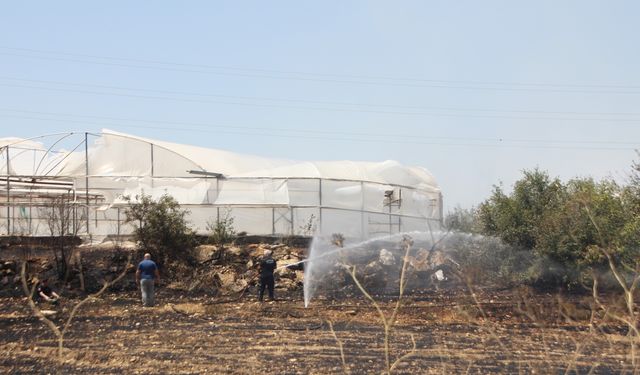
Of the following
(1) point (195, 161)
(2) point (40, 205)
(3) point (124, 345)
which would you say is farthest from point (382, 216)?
(3) point (124, 345)

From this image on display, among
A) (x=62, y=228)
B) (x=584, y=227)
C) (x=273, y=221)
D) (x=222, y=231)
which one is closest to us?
(x=584, y=227)

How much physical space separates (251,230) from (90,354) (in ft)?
58.2

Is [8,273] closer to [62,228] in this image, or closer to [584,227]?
[62,228]

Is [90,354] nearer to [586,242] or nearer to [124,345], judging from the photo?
[124,345]

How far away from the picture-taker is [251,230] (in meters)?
31.2

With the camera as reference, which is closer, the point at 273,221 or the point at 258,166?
the point at 273,221

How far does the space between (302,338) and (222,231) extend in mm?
14069

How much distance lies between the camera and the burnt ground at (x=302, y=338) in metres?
12.4

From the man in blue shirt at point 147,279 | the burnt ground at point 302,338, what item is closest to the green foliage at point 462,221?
the burnt ground at point 302,338

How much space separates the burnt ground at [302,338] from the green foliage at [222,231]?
5.32m

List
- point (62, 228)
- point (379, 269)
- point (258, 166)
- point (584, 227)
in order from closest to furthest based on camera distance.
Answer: point (584, 227)
point (379, 269)
point (62, 228)
point (258, 166)

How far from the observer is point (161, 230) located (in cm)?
2764

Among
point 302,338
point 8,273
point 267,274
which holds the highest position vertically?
point 267,274

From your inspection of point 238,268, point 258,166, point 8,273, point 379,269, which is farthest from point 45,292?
point 258,166
